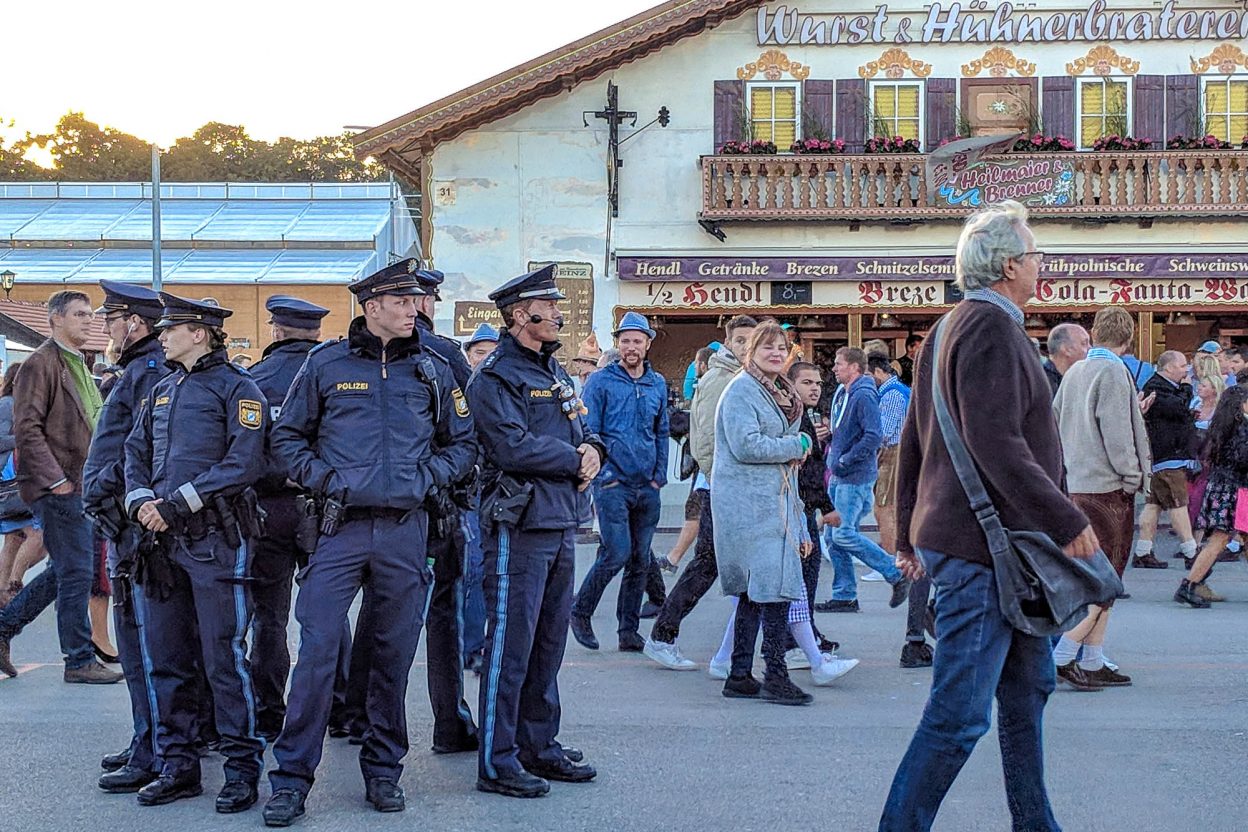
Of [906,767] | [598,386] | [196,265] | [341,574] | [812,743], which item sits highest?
[196,265]

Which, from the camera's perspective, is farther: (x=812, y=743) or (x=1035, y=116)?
(x=1035, y=116)

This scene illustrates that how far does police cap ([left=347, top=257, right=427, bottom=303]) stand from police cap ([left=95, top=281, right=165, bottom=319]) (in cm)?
136

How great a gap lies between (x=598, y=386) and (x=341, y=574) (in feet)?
11.9

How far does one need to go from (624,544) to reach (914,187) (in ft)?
46.7

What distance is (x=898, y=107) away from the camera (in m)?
21.7

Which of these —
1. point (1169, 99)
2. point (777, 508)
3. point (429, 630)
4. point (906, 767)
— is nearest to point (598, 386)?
point (777, 508)

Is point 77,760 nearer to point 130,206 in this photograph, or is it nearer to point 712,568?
point 712,568

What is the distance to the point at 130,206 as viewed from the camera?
45.0 m

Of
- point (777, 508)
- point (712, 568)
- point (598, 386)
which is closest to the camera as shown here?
point (777, 508)

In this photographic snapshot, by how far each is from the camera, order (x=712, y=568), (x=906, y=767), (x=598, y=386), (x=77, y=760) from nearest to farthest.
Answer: (x=906, y=767)
(x=77, y=760)
(x=712, y=568)
(x=598, y=386)

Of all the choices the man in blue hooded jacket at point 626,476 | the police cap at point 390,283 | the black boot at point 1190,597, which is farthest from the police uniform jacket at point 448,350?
the black boot at point 1190,597

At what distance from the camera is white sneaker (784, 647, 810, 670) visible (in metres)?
7.71

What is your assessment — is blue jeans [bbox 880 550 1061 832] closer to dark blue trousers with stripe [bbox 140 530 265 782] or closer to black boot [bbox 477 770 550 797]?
black boot [bbox 477 770 550 797]

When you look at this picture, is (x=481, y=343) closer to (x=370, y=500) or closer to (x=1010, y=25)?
(x=370, y=500)
